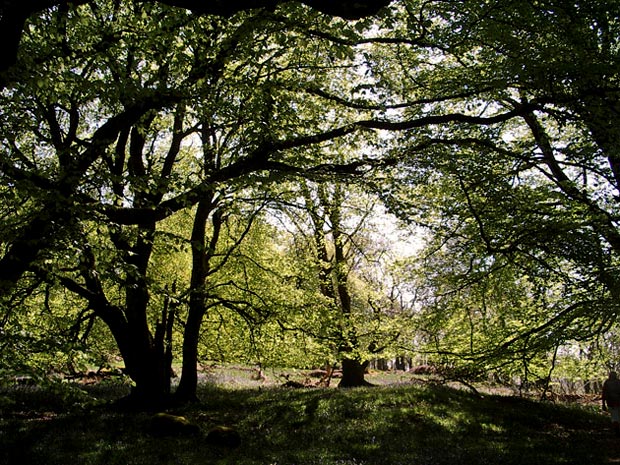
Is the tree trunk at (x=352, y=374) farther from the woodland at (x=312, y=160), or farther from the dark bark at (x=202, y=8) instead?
the dark bark at (x=202, y=8)

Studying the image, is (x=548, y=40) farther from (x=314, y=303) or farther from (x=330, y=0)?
(x=314, y=303)

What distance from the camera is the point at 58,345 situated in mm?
7238

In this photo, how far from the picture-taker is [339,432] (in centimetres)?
1398

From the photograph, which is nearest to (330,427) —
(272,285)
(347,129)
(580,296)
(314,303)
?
(314,303)

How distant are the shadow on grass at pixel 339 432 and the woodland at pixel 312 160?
180 cm

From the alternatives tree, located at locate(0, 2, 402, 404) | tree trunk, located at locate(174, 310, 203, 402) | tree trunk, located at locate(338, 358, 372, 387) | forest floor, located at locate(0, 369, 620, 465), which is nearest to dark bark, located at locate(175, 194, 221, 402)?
tree trunk, located at locate(174, 310, 203, 402)

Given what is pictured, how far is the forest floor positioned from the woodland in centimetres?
181

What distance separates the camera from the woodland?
26.8ft

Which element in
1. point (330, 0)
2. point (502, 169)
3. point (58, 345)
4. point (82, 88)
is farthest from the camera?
point (502, 169)

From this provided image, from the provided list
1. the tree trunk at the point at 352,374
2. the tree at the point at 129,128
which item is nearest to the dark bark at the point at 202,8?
the tree at the point at 129,128

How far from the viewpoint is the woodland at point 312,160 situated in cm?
816

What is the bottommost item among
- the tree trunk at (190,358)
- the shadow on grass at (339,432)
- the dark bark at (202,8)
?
the shadow on grass at (339,432)

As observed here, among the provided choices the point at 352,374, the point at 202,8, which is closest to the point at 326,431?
the point at 202,8

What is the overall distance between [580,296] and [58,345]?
11.5 meters
